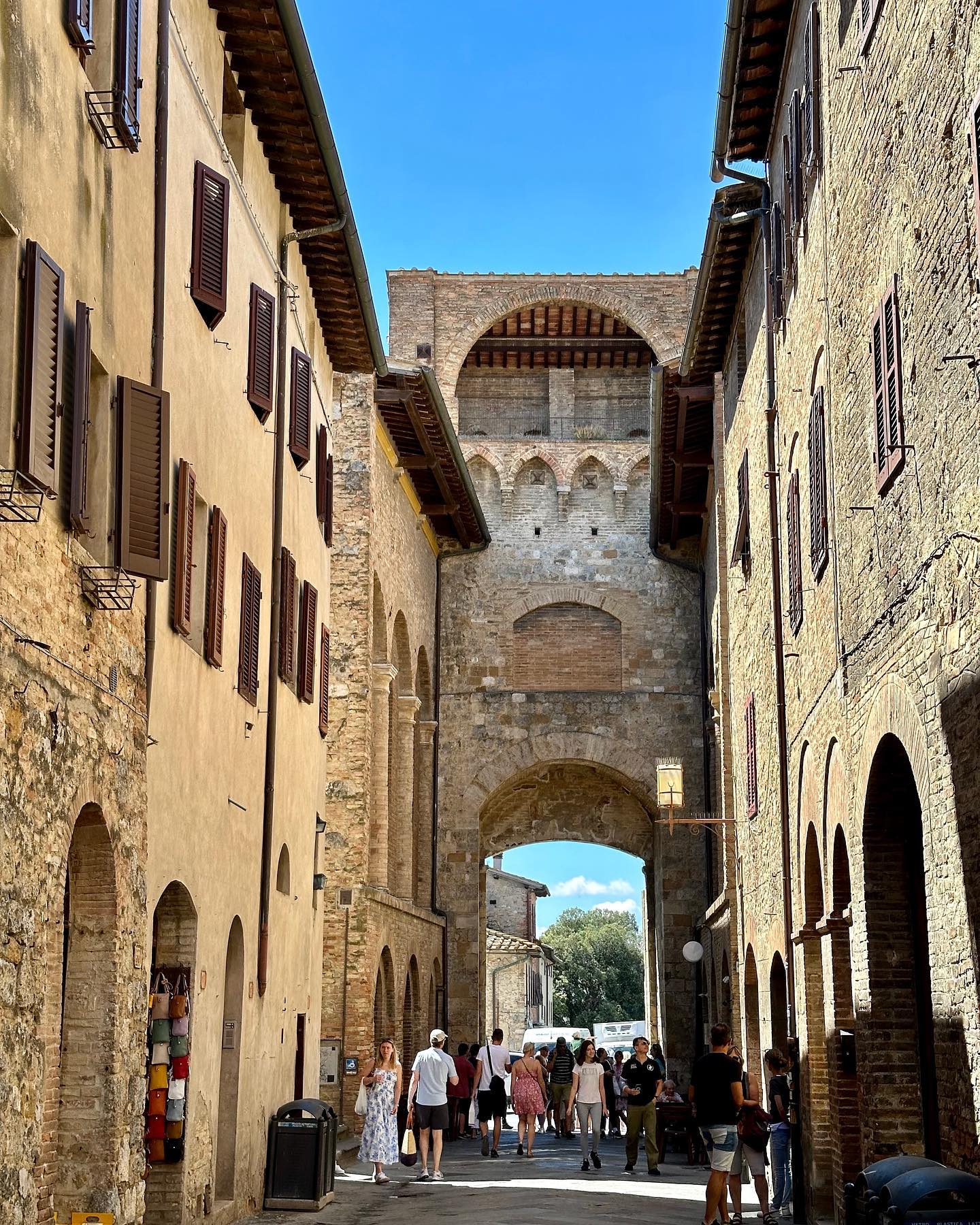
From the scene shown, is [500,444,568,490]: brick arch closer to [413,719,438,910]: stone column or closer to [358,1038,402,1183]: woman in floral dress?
[413,719,438,910]: stone column

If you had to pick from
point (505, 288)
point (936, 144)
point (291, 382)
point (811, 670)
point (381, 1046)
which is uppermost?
point (505, 288)

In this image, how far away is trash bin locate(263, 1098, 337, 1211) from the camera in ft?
43.7

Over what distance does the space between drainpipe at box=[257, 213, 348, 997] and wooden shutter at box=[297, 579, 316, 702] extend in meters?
1.18

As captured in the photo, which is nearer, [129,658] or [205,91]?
[129,658]

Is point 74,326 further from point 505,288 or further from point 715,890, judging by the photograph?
point 505,288

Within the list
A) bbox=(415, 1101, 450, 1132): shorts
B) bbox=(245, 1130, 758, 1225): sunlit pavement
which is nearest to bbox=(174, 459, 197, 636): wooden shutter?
bbox=(245, 1130, 758, 1225): sunlit pavement

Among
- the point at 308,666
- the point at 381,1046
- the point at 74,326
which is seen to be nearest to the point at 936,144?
the point at 74,326

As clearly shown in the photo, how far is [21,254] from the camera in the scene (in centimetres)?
717

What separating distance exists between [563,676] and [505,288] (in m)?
7.42

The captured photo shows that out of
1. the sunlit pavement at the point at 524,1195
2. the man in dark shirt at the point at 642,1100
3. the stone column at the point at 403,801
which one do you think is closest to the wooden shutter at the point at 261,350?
the sunlit pavement at the point at 524,1195

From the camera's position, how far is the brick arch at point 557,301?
1200 inches

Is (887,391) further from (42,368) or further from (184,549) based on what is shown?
(42,368)

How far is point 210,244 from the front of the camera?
458 inches

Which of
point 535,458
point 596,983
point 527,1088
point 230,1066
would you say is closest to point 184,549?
point 230,1066
